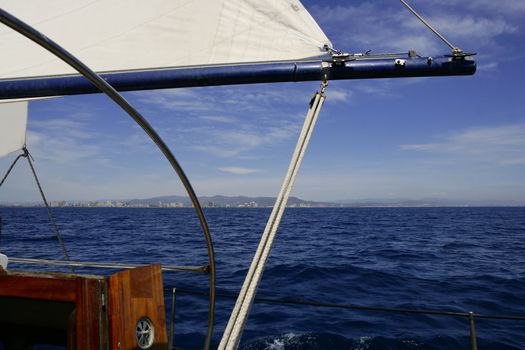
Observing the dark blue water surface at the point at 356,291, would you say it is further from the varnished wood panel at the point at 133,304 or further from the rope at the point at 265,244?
the varnished wood panel at the point at 133,304

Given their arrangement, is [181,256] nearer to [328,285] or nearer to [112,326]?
[328,285]

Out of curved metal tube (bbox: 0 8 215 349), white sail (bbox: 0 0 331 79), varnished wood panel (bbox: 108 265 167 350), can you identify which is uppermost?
white sail (bbox: 0 0 331 79)

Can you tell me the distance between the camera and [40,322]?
1.74 metres

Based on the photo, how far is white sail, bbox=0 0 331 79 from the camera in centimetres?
288

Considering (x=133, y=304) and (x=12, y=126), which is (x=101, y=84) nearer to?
(x=133, y=304)

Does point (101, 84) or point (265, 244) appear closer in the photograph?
point (101, 84)

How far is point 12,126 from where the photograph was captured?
4.33 meters

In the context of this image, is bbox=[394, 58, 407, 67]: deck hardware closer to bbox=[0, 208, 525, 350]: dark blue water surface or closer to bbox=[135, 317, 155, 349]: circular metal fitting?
bbox=[135, 317, 155, 349]: circular metal fitting

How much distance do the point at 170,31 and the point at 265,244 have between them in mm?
1892

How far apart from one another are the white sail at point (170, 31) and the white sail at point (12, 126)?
1569mm

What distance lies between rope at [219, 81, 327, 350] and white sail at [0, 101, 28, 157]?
3385 mm

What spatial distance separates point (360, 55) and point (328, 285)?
899cm

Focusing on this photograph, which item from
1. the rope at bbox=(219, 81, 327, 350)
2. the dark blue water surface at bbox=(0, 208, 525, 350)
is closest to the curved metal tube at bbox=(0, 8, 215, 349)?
the rope at bbox=(219, 81, 327, 350)

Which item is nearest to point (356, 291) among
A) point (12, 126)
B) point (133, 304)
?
point (12, 126)
